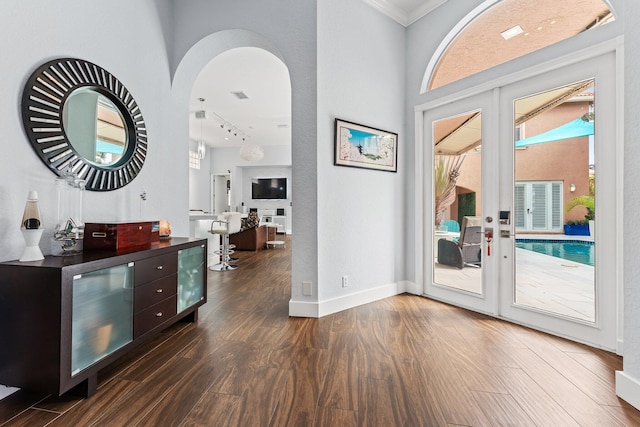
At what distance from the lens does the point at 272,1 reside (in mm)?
2998

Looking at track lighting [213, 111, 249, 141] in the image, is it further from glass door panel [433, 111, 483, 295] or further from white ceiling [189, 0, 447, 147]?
glass door panel [433, 111, 483, 295]

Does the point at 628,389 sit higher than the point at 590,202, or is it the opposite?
the point at 590,202

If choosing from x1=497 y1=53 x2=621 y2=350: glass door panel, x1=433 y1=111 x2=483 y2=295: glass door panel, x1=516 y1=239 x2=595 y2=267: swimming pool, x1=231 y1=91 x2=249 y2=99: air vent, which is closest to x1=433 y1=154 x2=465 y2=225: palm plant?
x1=433 y1=111 x2=483 y2=295: glass door panel

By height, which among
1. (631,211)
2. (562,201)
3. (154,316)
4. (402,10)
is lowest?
(154,316)

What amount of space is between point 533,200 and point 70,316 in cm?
351

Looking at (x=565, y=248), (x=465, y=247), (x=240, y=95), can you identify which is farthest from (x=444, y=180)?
(x=240, y=95)

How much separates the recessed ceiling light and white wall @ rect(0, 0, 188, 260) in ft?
A: 11.2

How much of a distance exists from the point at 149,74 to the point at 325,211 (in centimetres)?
212

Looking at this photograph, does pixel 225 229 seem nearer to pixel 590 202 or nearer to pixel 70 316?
pixel 70 316

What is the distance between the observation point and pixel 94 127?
229 cm

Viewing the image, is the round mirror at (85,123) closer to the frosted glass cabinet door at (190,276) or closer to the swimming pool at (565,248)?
the frosted glass cabinet door at (190,276)

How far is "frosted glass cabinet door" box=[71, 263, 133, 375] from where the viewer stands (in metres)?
1.60

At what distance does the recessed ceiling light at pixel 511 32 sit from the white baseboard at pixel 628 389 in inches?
113

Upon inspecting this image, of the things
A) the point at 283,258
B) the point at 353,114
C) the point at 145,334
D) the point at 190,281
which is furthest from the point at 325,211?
the point at 283,258
